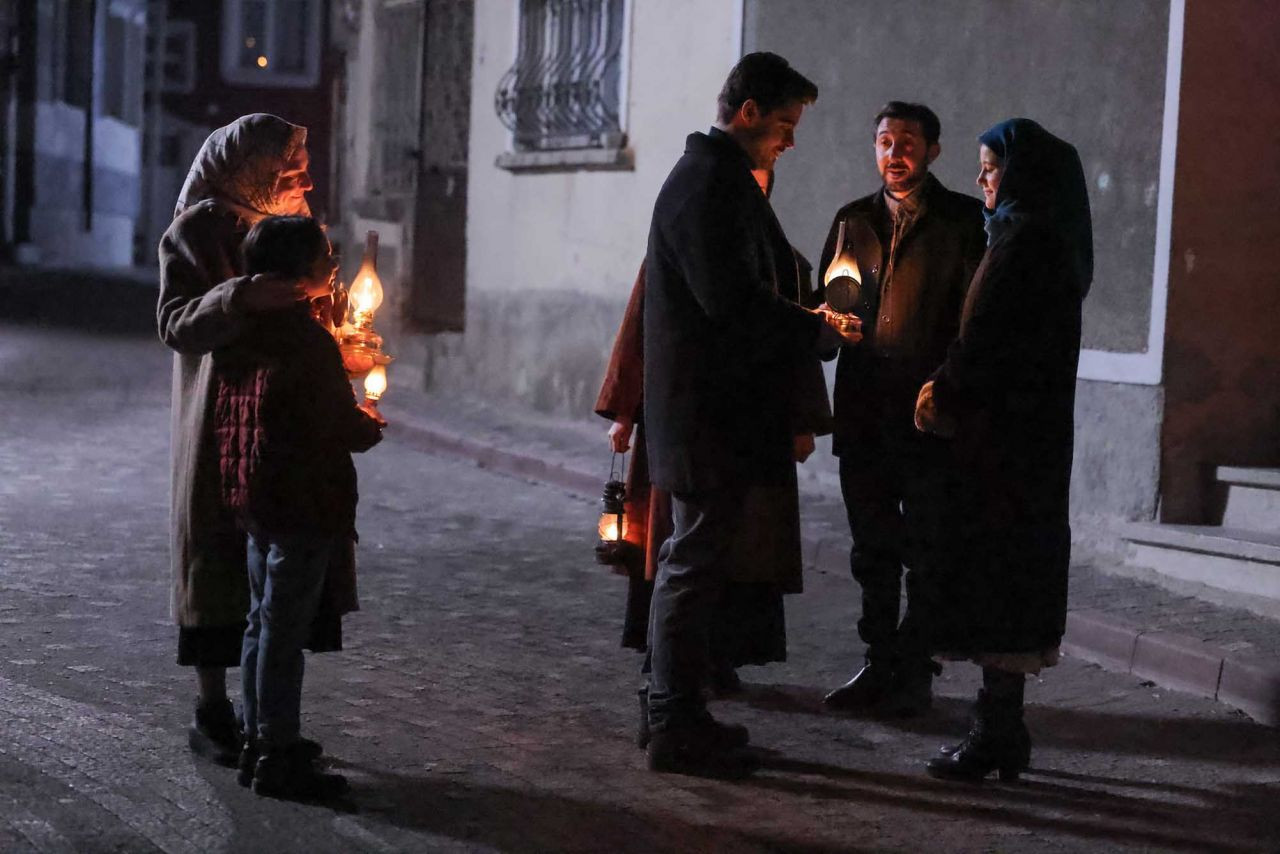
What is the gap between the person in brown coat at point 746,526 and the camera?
18.2ft

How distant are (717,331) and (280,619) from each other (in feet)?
4.75

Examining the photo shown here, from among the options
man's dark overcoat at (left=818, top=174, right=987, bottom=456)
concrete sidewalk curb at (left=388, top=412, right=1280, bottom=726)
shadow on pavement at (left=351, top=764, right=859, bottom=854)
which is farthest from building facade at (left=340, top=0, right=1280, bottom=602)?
shadow on pavement at (left=351, top=764, right=859, bottom=854)

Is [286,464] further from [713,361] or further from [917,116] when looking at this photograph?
[917,116]

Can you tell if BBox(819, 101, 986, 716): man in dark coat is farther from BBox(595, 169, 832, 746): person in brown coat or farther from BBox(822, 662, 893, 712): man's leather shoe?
BBox(595, 169, 832, 746): person in brown coat

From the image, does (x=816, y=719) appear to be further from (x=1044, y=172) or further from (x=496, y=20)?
(x=496, y=20)

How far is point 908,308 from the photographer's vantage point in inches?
241

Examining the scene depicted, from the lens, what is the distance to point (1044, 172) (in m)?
5.10

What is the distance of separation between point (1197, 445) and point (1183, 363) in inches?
15.2

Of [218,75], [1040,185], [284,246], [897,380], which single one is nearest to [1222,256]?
[897,380]

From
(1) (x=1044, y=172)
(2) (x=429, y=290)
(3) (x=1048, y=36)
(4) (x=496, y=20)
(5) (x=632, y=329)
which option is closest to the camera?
(1) (x=1044, y=172)

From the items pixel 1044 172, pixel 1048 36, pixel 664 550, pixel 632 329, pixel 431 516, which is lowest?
pixel 431 516

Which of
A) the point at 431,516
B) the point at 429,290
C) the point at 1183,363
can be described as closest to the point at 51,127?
A: the point at 429,290

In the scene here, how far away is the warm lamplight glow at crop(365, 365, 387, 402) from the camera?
4.75 meters

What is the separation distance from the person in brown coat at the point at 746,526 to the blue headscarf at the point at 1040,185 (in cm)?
68
